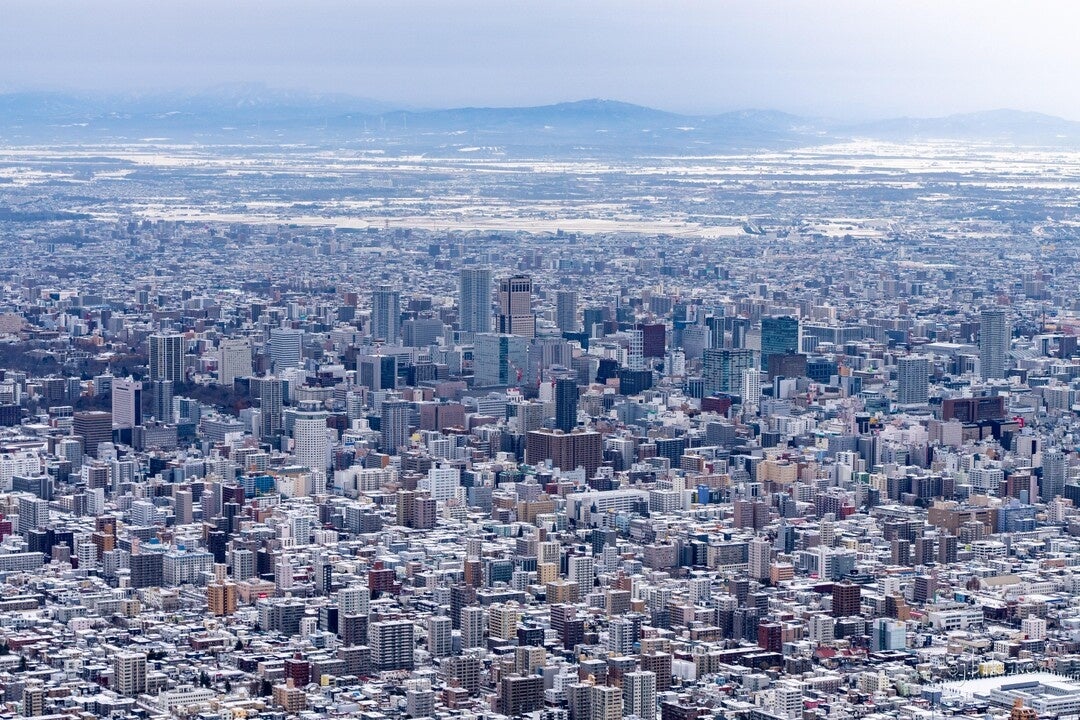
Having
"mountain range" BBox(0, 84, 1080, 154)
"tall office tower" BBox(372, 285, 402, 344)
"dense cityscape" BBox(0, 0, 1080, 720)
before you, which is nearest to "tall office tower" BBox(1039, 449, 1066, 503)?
"dense cityscape" BBox(0, 0, 1080, 720)

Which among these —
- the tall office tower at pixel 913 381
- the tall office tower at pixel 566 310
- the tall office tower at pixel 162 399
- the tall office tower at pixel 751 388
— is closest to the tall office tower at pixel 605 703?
the tall office tower at pixel 162 399

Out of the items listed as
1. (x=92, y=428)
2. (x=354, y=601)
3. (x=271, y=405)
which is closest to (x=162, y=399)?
(x=271, y=405)

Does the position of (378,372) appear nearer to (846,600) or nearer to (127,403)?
(127,403)

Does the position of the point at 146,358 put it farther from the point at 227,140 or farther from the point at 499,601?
the point at 227,140

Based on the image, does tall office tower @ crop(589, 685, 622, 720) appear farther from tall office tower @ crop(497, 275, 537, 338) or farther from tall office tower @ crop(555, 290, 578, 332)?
tall office tower @ crop(555, 290, 578, 332)

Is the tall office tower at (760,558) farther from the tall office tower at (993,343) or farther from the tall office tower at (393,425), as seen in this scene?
the tall office tower at (993,343)

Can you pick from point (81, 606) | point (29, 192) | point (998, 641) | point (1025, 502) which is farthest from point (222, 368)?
point (29, 192)
